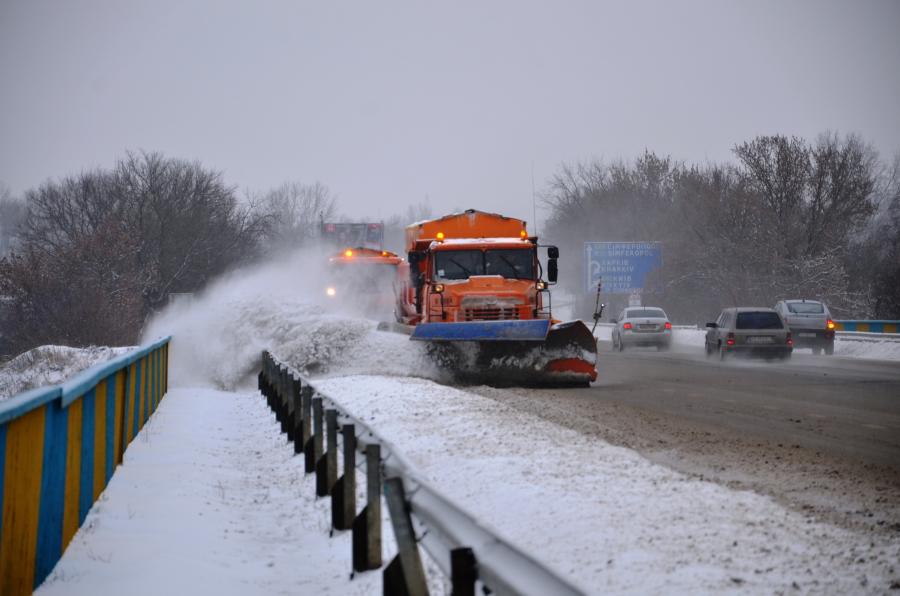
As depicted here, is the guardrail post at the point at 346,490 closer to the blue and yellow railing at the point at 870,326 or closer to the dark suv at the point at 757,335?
the dark suv at the point at 757,335

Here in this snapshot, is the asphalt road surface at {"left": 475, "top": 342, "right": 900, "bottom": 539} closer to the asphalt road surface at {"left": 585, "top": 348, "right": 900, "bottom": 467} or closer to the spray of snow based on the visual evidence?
the asphalt road surface at {"left": 585, "top": 348, "right": 900, "bottom": 467}

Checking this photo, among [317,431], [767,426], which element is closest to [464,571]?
[317,431]

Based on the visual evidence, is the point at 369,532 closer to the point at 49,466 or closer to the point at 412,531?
the point at 412,531

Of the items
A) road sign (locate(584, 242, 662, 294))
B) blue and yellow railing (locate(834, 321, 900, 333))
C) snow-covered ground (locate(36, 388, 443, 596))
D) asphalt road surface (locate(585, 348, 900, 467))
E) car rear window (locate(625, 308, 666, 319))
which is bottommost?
snow-covered ground (locate(36, 388, 443, 596))

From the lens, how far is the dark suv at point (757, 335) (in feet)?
93.7

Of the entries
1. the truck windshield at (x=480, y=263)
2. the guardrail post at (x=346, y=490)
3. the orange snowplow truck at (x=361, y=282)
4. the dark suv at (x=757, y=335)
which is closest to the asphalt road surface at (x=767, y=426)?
the truck windshield at (x=480, y=263)

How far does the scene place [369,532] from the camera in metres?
6.27

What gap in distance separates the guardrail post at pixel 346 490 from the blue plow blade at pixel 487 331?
37.4 ft

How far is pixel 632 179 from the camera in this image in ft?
289

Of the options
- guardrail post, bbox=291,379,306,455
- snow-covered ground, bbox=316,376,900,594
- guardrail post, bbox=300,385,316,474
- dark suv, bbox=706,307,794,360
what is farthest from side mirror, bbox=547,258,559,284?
dark suv, bbox=706,307,794,360

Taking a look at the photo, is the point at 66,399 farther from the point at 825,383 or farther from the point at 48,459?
the point at 825,383

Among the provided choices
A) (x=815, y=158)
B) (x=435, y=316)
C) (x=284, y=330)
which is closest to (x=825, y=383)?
(x=435, y=316)

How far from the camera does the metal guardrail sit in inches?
123

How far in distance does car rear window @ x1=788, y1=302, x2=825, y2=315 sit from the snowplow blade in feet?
57.3
